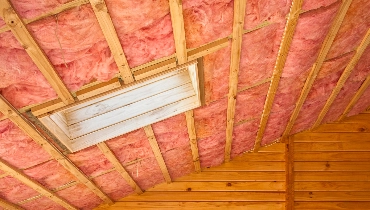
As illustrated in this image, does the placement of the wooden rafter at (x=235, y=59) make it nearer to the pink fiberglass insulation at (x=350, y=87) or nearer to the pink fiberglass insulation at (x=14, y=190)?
the pink fiberglass insulation at (x=350, y=87)

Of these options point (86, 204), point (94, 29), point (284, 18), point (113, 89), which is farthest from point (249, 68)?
point (86, 204)

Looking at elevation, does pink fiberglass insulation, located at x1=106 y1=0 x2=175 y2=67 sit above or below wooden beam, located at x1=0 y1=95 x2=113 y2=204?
above

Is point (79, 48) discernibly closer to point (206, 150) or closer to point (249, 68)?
point (249, 68)

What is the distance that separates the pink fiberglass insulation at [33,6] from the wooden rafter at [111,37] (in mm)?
153

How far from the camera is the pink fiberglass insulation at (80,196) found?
3.63m

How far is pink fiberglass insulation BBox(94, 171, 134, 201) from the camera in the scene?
12.1ft

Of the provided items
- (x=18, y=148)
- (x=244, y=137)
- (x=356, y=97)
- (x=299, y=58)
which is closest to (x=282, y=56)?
(x=299, y=58)

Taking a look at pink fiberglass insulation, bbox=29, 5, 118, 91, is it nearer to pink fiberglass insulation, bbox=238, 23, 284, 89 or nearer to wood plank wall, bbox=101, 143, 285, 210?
pink fiberglass insulation, bbox=238, 23, 284, 89

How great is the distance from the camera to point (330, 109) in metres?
4.29

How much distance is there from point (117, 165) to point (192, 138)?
2.53 feet

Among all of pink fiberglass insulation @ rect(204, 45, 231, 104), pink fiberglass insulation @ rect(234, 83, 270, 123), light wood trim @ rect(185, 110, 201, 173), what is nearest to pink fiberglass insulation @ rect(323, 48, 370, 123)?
pink fiberglass insulation @ rect(234, 83, 270, 123)

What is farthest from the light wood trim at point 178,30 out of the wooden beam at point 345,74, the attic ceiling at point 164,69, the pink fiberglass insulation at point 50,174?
the wooden beam at point 345,74

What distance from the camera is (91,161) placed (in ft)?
10.5

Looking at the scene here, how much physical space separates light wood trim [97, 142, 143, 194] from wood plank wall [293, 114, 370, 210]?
1958mm
